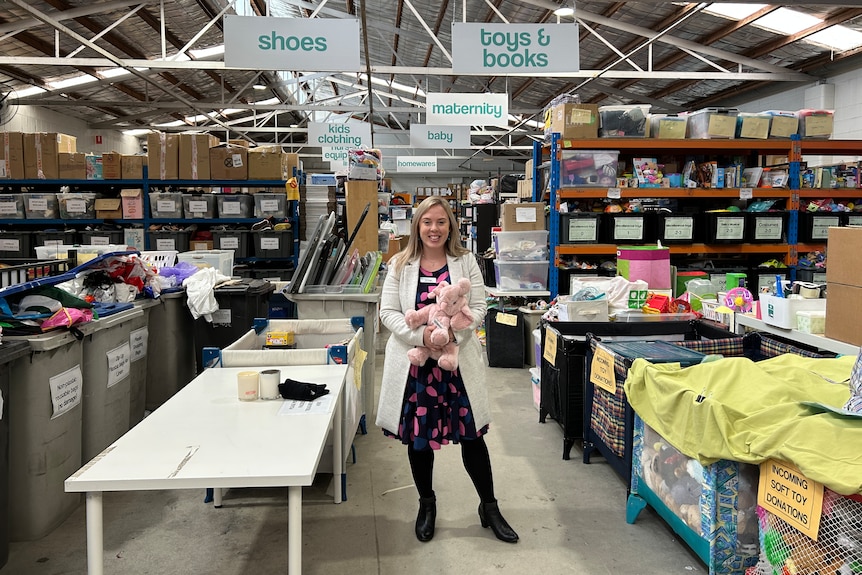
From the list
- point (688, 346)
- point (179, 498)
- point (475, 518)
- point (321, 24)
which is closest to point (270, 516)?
point (179, 498)

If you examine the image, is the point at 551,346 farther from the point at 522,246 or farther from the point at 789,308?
the point at 522,246

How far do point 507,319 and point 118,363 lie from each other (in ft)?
11.7

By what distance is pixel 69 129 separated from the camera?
13586 millimetres

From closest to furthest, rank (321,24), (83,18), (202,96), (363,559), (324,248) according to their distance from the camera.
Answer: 1. (363,559)
2. (324,248)
3. (321,24)
4. (83,18)
5. (202,96)

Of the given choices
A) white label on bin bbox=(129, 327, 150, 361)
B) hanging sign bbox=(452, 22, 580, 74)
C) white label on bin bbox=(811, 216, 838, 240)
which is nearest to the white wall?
hanging sign bbox=(452, 22, 580, 74)

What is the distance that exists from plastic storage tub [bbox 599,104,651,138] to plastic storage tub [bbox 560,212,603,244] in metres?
0.75

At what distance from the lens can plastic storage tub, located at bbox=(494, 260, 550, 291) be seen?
19.2 ft

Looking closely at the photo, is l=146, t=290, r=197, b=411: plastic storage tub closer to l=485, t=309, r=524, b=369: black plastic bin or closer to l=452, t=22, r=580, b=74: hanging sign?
l=485, t=309, r=524, b=369: black plastic bin

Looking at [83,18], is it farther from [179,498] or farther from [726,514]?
[726,514]

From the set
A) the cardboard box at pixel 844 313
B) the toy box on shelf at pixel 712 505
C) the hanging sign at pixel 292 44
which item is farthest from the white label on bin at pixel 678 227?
the toy box on shelf at pixel 712 505

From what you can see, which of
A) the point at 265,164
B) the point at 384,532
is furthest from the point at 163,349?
the point at 265,164

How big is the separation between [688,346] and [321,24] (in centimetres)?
414

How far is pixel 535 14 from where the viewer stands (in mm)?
8414

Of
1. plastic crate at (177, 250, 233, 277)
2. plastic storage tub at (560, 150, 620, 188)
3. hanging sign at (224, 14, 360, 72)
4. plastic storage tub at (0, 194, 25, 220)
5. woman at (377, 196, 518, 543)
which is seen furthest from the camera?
plastic storage tub at (0, 194, 25, 220)
